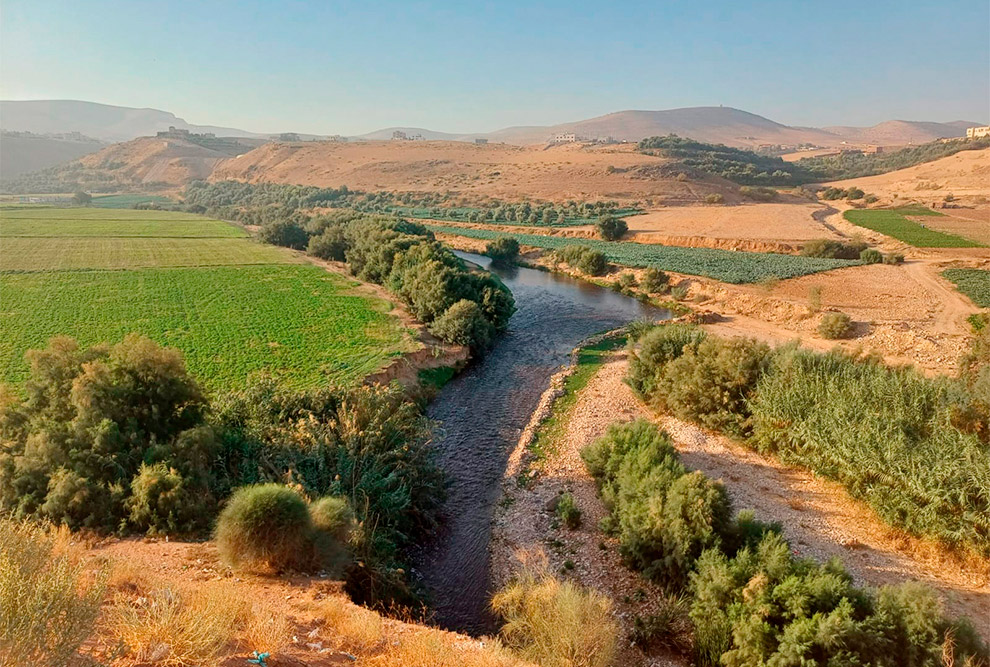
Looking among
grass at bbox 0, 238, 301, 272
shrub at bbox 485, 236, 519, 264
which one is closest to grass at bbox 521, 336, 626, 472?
shrub at bbox 485, 236, 519, 264

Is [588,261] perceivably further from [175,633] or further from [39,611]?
[39,611]

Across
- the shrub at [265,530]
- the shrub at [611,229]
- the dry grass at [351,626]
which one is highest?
the shrub at [611,229]

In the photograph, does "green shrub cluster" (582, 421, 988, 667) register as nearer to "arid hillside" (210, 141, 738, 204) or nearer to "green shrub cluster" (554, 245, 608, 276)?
"green shrub cluster" (554, 245, 608, 276)

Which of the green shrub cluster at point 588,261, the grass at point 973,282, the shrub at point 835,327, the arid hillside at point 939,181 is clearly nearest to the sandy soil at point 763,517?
the shrub at point 835,327

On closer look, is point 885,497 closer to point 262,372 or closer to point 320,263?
point 262,372

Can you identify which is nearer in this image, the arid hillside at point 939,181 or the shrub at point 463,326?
the shrub at point 463,326

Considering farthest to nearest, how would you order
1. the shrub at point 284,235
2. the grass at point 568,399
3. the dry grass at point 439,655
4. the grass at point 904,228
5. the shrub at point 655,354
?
1. the shrub at point 284,235
2. the grass at point 904,228
3. the shrub at point 655,354
4. the grass at point 568,399
5. the dry grass at point 439,655

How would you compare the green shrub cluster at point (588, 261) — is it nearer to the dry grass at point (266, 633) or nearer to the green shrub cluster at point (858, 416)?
the green shrub cluster at point (858, 416)

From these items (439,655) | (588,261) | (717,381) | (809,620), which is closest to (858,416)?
(717,381)
